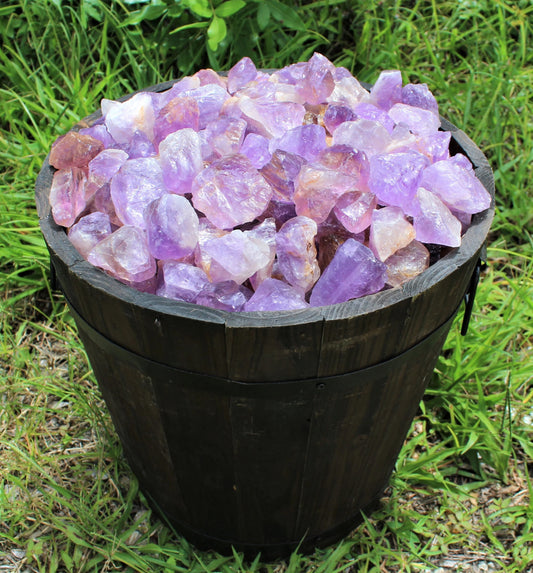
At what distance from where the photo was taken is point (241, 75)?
4.83 ft

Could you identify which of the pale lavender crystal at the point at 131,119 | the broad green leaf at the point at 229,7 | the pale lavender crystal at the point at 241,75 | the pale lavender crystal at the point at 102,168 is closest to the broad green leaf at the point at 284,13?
the broad green leaf at the point at 229,7

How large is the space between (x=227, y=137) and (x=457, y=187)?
47 centimetres

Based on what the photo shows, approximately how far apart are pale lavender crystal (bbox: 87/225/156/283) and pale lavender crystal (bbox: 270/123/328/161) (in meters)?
0.38

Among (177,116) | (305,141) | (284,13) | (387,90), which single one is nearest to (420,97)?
(387,90)

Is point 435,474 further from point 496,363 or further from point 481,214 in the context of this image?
point 481,214

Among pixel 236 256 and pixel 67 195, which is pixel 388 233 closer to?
pixel 236 256

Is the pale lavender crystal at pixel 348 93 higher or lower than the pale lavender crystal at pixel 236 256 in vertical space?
higher

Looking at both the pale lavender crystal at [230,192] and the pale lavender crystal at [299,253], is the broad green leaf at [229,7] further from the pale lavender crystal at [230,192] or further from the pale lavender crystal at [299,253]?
the pale lavender crystal at [299,253]

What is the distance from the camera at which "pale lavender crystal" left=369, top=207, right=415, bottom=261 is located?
3.54ft

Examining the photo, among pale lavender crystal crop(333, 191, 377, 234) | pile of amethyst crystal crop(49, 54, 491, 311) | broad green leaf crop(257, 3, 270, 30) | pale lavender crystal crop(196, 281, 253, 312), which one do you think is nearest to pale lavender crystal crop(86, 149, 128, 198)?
pile of amethyst crystal crop(49, 54, 491, 311)

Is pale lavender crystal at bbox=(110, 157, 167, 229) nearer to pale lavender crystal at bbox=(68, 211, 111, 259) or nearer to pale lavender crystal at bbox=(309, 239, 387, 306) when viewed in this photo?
pale lavender crystal at bbox=(68, 211, 111, 259)

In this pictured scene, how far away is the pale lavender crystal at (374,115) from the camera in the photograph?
1333mm

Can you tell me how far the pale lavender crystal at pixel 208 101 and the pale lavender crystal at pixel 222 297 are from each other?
0.49 meters

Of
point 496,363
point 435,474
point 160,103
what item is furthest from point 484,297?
point 160,103
